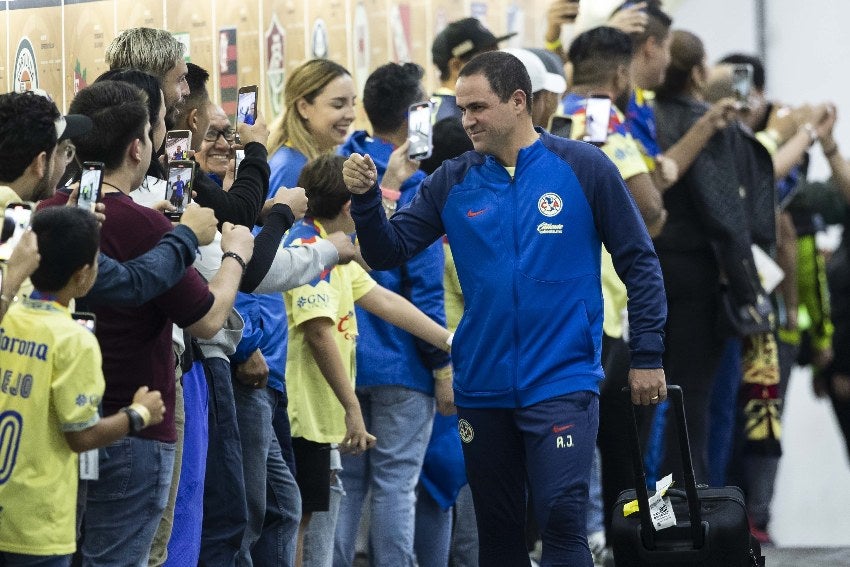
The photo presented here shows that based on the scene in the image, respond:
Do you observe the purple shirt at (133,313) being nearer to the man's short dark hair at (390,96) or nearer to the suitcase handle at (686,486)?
the suitcase handle at (686,486)

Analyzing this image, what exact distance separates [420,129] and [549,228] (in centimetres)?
111

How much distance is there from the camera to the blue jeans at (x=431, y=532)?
19.2 ft

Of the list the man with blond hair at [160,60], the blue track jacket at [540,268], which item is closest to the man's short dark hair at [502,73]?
the blue track jacket at [540,268]

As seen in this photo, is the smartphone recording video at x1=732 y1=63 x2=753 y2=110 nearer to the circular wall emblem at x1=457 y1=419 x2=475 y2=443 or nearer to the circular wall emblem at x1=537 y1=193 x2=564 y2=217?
the circular wall emblem at x1=537 y1=193 x2=564 y2=217

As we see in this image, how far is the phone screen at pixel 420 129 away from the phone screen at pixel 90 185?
201cm

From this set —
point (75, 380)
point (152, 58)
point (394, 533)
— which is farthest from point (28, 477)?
point (394, 533)

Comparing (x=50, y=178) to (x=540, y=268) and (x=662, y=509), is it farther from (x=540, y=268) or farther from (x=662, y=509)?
(x=662, y=509)

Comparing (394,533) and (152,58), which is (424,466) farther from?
(152,58)

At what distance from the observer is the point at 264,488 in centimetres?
483

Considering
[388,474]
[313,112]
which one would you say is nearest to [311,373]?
[388,474]

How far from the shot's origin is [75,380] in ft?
11.6

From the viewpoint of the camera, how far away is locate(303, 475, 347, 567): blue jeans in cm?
537

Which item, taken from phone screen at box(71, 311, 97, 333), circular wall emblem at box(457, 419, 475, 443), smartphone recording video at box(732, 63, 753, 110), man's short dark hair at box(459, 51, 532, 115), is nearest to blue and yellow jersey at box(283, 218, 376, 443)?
circular wall emblem at box(457, 419, 475, 443)

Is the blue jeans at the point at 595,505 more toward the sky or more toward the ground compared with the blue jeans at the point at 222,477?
more toward the ground
